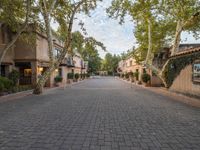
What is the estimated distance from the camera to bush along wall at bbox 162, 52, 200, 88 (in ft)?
51.0

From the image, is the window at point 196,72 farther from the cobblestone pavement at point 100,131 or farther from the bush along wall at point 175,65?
the cobblestone pavement at point 100,131

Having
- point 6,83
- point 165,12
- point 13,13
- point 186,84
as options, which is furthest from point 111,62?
point 6,83

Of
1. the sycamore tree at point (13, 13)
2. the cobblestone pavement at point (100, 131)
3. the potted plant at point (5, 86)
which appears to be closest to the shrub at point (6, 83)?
the potted plant at point (5, 86)

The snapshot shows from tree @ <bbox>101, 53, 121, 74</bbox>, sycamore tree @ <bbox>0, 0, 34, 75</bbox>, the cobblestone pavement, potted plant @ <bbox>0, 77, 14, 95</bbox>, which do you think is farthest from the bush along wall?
tree @ <bbox>101, 53, 121, 74</bbox>

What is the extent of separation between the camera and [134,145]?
5379mm

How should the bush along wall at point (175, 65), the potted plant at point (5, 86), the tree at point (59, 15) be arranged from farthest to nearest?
the tree at point (59, 15) < the bush along wall at point (175, 65) < the potted plant at point (5, 86)

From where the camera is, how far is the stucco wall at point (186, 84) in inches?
593

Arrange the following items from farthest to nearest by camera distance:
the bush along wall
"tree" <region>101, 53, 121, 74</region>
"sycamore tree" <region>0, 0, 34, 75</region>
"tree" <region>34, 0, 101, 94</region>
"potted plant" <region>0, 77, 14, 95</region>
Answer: "tree" <region>101, 53, 121, 74</region>
"tree" <region>34, 0, 101, 94</region>
the bush along wall
"sycamore tree" <region>0, 0, 34, 75</region>
"potted plant" <region>0, 77, 14, 95</region>

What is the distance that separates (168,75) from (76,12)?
10360mm

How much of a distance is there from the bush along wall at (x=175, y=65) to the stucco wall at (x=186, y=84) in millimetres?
410

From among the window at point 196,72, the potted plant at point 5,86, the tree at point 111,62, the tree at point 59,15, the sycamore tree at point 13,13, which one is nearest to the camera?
the window at point 196,72

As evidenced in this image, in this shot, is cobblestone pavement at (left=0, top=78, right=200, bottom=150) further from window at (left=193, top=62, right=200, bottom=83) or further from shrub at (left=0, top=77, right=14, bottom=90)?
shrub at (left=0, top=77, right=14, bottom=90)

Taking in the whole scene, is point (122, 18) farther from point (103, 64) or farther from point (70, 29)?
point (103, 64)

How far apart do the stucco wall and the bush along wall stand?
41cm
